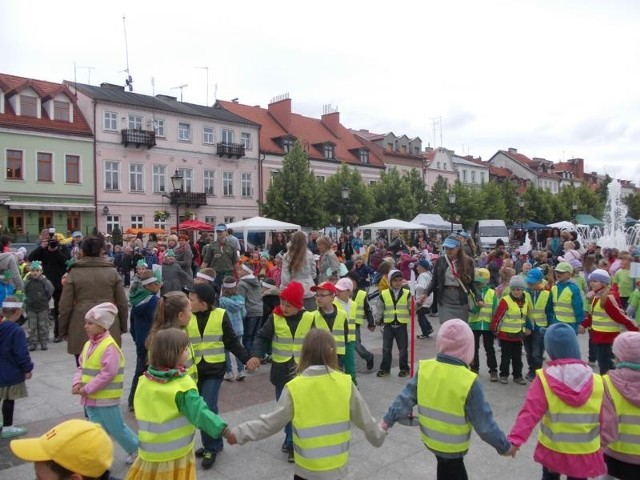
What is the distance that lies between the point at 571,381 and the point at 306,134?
47.0m

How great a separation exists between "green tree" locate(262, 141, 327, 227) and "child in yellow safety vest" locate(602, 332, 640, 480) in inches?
1300

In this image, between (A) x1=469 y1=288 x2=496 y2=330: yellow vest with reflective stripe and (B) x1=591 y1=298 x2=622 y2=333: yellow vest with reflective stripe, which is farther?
(A) x1=469 y1=288 x2=496 y2=330: yellow vest with reflective stripe

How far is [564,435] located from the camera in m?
3.46

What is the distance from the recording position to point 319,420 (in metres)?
3.29

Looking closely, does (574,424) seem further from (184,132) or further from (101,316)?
(184,132)

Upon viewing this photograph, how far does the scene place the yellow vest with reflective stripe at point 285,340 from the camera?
4.98 m

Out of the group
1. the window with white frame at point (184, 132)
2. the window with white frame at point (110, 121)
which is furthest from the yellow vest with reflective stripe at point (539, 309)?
the window with white frame at point (184, 132)

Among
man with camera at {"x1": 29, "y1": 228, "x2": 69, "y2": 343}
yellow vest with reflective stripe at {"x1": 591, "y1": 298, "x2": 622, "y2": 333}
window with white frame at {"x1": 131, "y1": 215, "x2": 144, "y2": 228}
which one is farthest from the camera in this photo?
window with white frame at {"x1": 131, "y1": 215, "x2": 144, "y2": 228}

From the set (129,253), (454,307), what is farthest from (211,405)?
(129,253)

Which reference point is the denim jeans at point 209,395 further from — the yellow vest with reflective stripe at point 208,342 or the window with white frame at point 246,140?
the window with white frame at point 246,140

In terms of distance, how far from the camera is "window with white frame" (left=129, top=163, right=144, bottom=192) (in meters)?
35.5

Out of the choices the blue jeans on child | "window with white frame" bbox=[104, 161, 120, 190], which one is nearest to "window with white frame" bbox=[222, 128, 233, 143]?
"window with white frame" bbox=[104, 161, 120, 190]

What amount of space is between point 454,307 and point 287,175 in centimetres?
3064

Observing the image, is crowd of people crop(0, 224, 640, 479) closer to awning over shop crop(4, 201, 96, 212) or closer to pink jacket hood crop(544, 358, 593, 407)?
pink jacket hood crop(544, 358, 593, 407)
